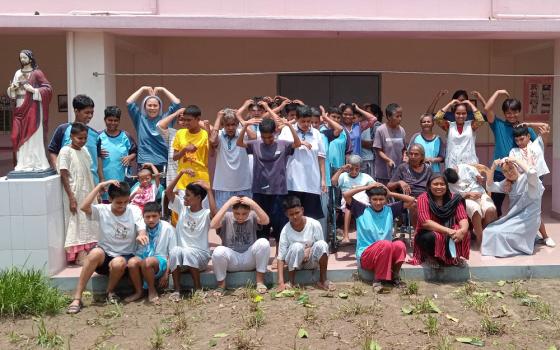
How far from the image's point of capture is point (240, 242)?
538 cm

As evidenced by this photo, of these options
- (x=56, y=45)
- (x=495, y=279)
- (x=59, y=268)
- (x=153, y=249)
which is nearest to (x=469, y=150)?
(x=495, y=279)

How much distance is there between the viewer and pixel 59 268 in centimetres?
557

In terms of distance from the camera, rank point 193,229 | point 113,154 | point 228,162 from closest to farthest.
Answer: point 193,229 → point 228,162 → point 113,154

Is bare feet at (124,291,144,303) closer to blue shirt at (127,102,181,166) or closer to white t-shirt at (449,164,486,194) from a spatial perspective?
blue shirt at (127,102,181,166)

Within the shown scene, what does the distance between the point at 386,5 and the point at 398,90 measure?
2530 millimetres

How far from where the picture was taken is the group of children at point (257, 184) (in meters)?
5.21

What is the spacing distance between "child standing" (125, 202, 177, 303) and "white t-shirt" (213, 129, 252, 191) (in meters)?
0.82

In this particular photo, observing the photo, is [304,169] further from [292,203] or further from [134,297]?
[134,297]

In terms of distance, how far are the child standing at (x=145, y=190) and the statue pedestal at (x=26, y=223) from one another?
793 mm

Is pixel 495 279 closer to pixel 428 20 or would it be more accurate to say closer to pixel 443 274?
pixel 443 274

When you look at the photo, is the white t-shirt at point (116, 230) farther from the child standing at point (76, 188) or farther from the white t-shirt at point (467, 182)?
the white t-shirt at point (467, 182)

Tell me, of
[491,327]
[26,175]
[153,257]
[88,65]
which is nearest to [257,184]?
[153,257]

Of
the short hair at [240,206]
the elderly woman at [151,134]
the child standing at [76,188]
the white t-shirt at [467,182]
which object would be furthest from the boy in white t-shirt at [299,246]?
the child standing at [76,188]

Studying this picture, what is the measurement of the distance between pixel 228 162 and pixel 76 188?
141 centimetres
